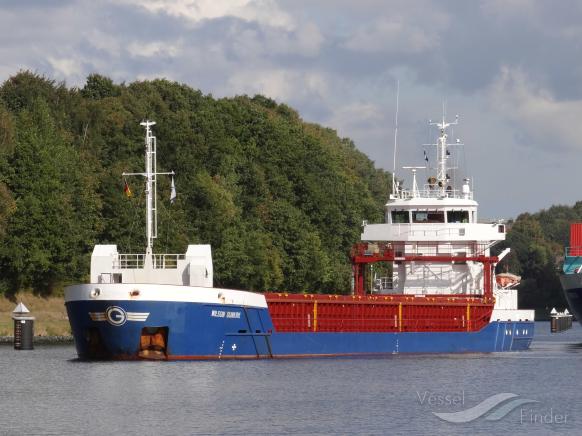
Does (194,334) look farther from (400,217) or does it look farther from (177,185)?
(177,185)

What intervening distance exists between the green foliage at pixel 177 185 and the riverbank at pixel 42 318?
1107 mm

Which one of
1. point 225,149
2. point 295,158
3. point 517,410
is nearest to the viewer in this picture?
point 517,410

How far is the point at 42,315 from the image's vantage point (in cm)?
10575

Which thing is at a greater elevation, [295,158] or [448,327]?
[295,158]

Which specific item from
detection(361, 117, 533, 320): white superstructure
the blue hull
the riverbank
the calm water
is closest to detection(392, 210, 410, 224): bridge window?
detection(361, 117, 533, 320): white superstructure

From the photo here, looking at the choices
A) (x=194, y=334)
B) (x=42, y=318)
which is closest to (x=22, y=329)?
(x=194, y=334)

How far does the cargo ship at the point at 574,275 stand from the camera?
375ft

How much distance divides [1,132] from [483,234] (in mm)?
39355

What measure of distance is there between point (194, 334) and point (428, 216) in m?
22.7

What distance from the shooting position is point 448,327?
3324 inches

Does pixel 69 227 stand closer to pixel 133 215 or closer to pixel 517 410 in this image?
pixel 133 215

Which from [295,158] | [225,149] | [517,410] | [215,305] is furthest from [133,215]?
[517,410]

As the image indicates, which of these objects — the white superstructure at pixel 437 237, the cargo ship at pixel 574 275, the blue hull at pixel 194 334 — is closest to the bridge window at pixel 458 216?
the white superstructure at pixel 437 237

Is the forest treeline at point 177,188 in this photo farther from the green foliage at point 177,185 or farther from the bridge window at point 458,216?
the bridge window at point 458,216
